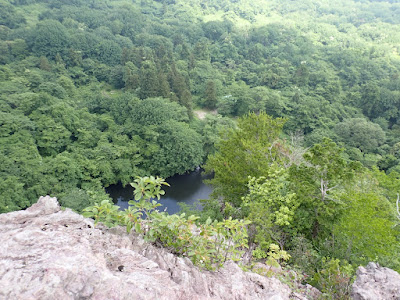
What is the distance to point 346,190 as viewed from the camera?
9.70 meters

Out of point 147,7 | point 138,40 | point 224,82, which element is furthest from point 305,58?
point 147,7

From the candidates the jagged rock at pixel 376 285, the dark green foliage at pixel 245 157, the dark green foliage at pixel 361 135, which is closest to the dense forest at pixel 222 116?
the dark green foliage at pixel 245 157

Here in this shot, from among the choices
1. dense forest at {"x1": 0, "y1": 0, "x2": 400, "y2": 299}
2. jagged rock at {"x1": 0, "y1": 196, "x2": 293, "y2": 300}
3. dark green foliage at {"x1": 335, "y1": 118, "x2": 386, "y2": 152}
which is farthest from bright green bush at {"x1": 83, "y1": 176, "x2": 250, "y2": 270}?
dark green foliage at {"x1": 335, "y1": 118, "x2": 386, "y2": 152}

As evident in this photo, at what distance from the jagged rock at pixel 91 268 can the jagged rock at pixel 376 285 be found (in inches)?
57.3

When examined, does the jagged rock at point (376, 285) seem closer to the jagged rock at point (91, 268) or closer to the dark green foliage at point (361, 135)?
the jagged rock at point (91, 268)

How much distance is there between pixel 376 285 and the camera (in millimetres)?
5543

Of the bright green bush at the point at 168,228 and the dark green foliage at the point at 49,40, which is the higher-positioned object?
the bright green bush at the point at 168,228

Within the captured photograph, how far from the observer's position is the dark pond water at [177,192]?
2292cm

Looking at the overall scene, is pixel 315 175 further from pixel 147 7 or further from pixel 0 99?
pixel 147 7

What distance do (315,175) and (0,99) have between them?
27.4 meters

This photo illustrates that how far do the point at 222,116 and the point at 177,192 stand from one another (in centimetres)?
1418

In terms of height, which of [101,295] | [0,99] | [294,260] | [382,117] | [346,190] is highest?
[101,295]

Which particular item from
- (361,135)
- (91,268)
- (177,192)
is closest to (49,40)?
(177,192)

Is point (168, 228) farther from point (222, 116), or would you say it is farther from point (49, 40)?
point (49, 40)
